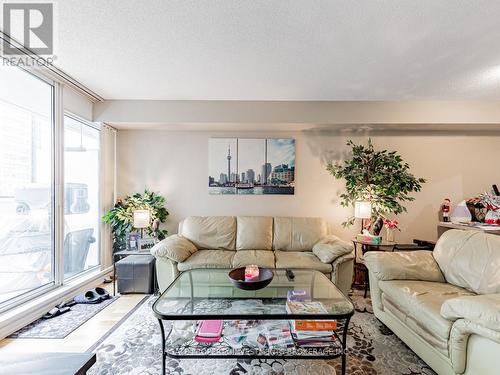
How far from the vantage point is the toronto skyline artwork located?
12.0 feet

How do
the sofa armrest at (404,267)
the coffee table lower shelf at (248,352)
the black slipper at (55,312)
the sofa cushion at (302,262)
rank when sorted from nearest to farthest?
the coffee table lower shelf at (248,352) → the sofa armrest at (404,267) → the black slipper at (55,312) → the sofa cushion at (302,262)

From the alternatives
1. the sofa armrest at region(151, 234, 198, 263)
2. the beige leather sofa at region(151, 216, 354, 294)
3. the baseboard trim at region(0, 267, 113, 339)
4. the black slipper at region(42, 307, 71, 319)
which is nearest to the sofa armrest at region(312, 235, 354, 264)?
the beige leather sofa at region(151, 216, 354, 294)

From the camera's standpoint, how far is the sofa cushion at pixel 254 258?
8.89 ft

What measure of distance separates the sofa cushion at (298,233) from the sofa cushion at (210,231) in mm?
624

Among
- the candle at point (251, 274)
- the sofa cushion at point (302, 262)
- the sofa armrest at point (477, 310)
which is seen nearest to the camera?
the sofa armrest at point (477, 310)

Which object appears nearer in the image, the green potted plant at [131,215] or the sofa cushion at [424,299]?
the sofa cushion at [424,299]

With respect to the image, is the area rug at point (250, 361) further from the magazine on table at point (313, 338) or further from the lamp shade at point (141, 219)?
the lamp shade at point (141, 219)

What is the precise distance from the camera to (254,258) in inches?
112

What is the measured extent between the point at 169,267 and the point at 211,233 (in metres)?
0.73

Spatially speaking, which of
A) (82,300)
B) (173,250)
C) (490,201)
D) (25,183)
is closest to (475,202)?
(490,201)

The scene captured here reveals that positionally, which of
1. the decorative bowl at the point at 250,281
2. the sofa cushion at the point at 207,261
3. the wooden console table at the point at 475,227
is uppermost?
the wooden console table at the point at 475,227

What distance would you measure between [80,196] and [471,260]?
14.2ft

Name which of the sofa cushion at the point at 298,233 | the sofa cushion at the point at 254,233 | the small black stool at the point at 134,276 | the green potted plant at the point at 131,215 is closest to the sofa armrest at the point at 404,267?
the sofa cushion at the point at 298,233

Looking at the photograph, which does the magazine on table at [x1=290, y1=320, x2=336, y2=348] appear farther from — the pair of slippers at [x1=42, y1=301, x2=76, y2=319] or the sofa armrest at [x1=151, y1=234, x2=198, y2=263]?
the pair of slippers at [x1=42, y1=301, x2=76, y2=319]
